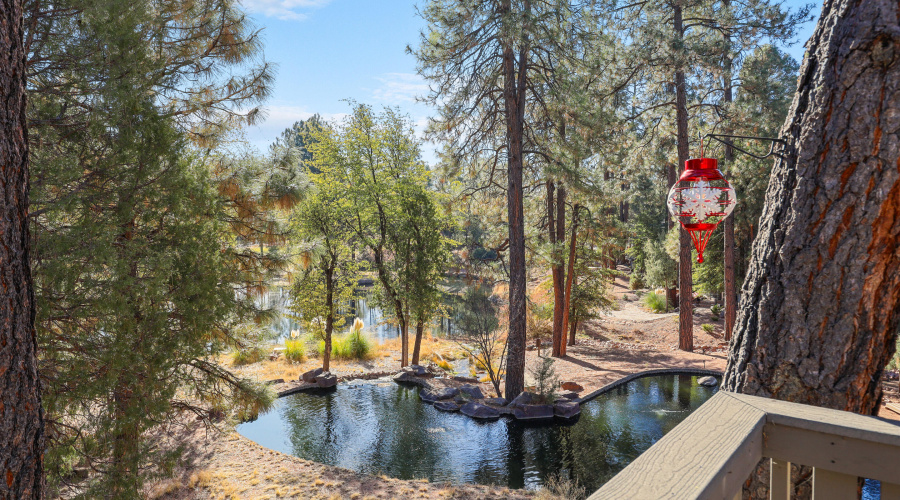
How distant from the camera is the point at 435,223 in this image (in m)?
13.0

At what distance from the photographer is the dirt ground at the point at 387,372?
622 centimetres

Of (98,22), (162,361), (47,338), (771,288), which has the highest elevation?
(98,22)

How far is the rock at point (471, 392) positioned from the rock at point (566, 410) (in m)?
1.76

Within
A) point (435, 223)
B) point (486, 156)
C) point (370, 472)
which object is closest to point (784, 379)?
point (370, 472)

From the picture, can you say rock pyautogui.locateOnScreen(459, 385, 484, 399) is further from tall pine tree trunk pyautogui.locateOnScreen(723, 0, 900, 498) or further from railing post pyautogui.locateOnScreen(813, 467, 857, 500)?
railing post pyautogui.locateOnScreen(813, 467, 857, 500)

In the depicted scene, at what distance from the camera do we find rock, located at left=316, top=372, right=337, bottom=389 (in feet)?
38.3

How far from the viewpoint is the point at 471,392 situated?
10.6m

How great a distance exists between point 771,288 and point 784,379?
37cm

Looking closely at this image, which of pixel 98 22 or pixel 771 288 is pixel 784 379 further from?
pixel 98 22

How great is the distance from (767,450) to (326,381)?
11.5 metres

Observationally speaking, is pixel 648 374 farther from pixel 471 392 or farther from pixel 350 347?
pixel 350 347

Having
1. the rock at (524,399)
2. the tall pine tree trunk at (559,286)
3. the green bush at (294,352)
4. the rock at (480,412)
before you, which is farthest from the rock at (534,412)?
the green bush at (294,352)

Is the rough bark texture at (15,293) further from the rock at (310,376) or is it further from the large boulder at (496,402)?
the rock at (310,376)

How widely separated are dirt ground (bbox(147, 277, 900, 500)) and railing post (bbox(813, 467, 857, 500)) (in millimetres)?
5501
